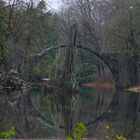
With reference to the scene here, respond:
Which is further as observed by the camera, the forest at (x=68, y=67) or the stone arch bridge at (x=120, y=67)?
the stone arch bridge at (x=120, y=67)

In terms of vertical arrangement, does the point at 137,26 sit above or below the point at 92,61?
above

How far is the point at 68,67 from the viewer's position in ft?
105

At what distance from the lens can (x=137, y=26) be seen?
139ft

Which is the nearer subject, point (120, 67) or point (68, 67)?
point (68, 67)

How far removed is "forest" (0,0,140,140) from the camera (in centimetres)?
1431

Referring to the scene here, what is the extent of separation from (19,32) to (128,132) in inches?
1164

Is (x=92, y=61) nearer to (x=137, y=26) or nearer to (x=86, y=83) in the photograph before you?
(x=86, y=83)

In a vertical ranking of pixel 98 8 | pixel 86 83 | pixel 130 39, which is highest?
pixel 98 8

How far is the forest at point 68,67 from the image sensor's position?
14.3 m

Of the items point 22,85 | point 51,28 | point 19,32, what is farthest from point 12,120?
point 51,28

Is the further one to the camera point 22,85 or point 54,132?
point 22,85

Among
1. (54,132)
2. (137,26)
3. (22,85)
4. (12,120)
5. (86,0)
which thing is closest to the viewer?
(54,132)

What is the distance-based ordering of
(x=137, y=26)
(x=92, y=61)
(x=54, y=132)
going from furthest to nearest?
(x=92, y=61) → (x=137, y=26) → (x=54, y=132)

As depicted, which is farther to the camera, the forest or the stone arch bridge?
the stone arch bridge
